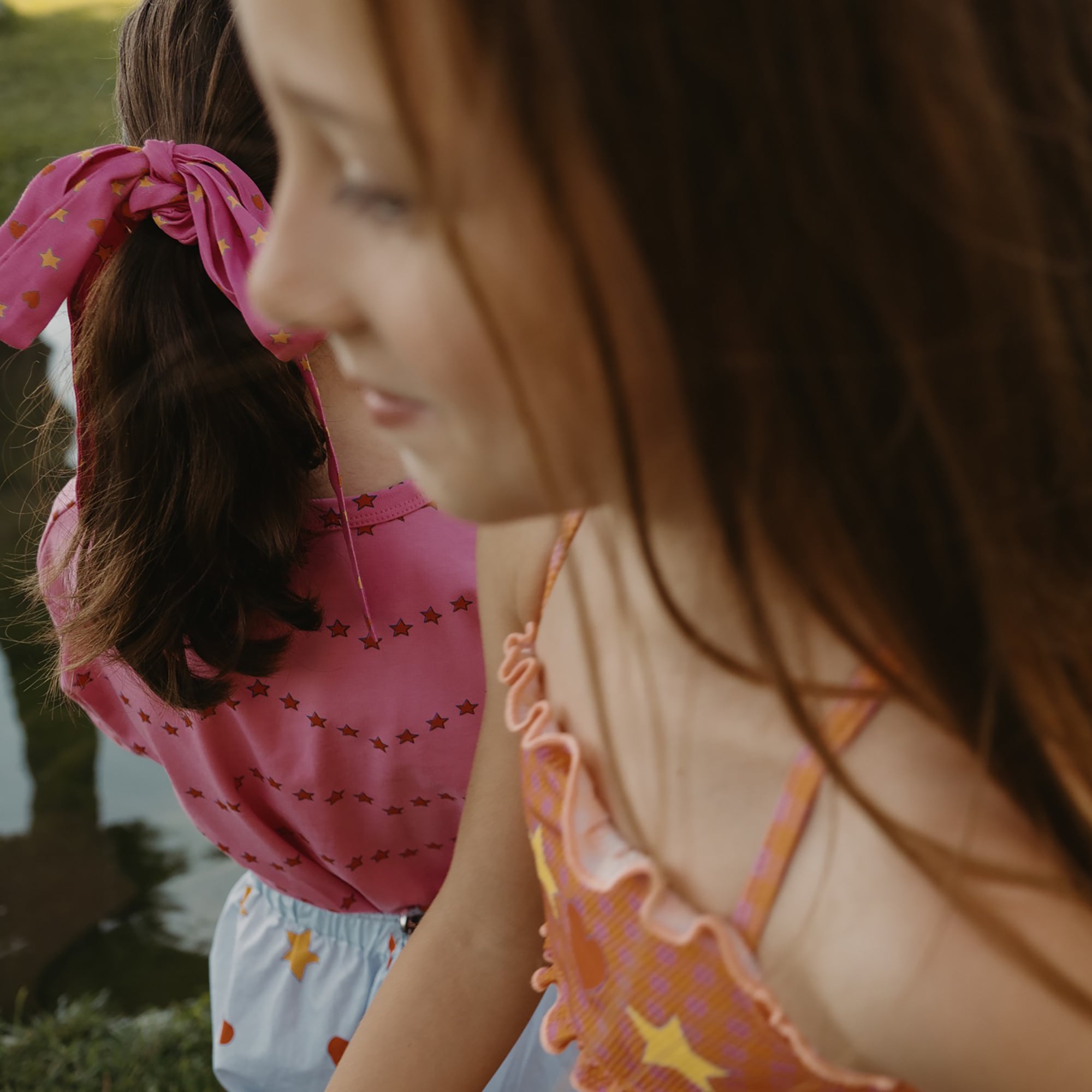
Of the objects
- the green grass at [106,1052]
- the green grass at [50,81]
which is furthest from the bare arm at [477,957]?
the green grass at [50,81]

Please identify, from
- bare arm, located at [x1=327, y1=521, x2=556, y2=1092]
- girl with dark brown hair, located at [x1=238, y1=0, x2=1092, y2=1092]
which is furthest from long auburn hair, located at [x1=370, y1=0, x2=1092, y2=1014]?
bare arm, located at [x1=327, y1=521, x2=556, y2=1092]

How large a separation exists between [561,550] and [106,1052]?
1566 millimetres

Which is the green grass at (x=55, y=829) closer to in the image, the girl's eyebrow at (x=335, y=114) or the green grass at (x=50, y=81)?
the green grass at (x=50, y=81)

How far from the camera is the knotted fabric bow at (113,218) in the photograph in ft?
3.15

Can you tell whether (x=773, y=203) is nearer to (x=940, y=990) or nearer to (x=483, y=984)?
(x=940, y=990)

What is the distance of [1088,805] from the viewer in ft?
1.96

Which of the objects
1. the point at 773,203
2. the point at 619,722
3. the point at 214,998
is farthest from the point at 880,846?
the point at 214,998

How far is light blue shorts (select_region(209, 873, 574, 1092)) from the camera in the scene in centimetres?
134

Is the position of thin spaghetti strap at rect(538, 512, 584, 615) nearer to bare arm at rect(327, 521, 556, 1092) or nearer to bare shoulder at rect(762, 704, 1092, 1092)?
bare arm at rect(327, 521, 556, 1092)

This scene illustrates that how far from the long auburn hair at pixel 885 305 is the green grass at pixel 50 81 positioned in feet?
14.4

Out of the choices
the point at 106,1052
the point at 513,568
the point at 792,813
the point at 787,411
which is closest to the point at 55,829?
the point at 106,1052

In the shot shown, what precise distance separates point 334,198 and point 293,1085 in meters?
1.17

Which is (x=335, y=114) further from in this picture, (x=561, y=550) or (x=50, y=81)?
(x=50, y=81)

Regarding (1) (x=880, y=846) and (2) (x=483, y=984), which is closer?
(1) (x=880, y=846)
